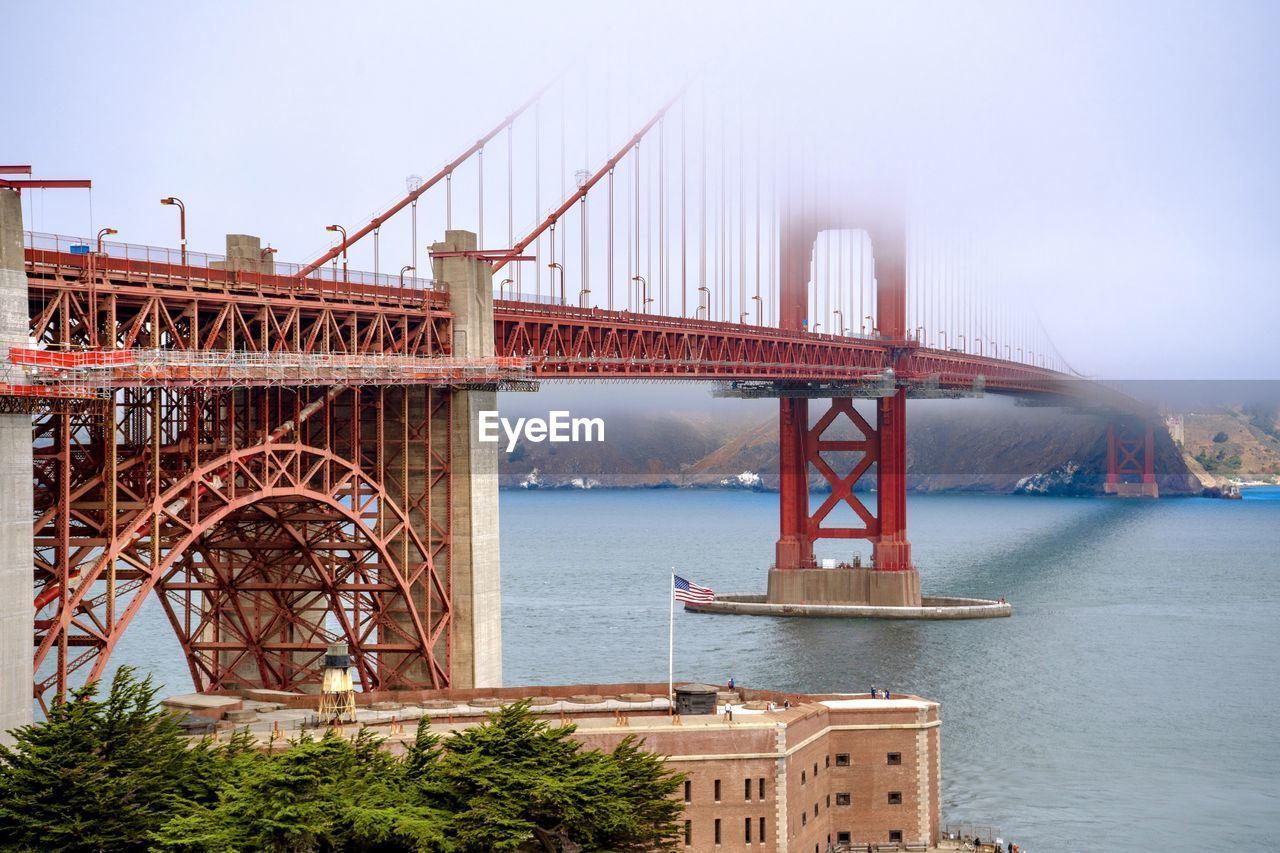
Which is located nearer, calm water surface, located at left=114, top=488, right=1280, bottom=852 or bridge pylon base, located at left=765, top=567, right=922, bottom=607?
calm water surface, located at left=114, top=488, right=1280, bottom=852

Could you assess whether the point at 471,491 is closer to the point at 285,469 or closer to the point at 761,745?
the point at 285,469

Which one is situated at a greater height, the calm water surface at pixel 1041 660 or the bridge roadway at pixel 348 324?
the bridge roadway at pixel 348 324

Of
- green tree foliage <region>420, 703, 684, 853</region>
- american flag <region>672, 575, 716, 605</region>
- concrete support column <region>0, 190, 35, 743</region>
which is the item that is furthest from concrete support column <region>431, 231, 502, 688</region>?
green tree foliage <region>420, 703, 684, 853</region>

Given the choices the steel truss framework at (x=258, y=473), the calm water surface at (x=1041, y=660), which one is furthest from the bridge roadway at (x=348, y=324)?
the calm water surface at (x=1041, y=660)

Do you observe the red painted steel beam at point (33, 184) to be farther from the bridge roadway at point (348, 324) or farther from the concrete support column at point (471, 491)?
the concrete support column at point (471, 491)

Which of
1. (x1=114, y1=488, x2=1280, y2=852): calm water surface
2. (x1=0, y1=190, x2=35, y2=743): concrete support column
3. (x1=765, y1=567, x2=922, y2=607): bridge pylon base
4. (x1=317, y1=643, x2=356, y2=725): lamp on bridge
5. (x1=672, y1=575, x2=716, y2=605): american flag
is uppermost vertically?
(x1=0, y1=190, x2=35, y2=743): concrete support column

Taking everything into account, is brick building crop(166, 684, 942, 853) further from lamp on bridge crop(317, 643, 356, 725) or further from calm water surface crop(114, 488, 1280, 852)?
calm water surface crop(114, 488, 1280, 852)

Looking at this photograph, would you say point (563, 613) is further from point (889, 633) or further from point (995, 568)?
point (995, 568)
